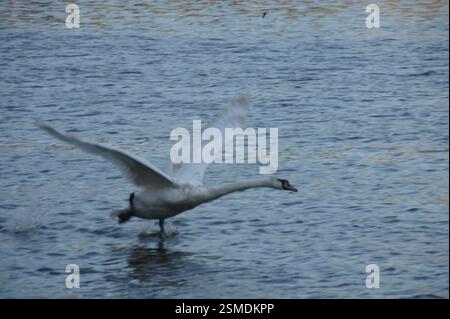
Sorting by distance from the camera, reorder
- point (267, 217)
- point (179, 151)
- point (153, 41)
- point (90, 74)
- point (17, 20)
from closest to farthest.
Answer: point (267, 217) < point (179, 151) < point (90, 74) < point (153, 41) < point (17, 20)

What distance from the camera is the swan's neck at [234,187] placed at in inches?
578

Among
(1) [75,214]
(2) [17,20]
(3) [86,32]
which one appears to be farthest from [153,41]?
(1) [75,214]

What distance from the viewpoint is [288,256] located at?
14617 millimetres

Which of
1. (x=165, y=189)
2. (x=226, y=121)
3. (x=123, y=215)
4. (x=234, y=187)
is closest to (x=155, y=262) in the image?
(x=123, y=215)

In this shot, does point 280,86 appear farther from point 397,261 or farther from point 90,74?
point 397,261

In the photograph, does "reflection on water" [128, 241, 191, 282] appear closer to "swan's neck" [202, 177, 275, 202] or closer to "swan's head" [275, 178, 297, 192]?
"swan's neck" [202, 177, 275, 202]

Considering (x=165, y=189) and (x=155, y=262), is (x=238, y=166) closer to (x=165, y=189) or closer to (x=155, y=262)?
(x=165, y=189)

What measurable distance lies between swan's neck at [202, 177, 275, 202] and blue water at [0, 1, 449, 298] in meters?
0.76

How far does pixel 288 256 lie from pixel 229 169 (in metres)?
4.10

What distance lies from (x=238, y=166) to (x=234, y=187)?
3970 mm

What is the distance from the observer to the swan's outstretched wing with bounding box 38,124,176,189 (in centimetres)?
1366

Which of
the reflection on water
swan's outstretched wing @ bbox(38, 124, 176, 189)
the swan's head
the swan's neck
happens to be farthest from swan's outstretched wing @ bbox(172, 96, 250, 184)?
the swan's head

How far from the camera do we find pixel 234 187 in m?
14.7

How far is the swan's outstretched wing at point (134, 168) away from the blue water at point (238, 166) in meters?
0.93
